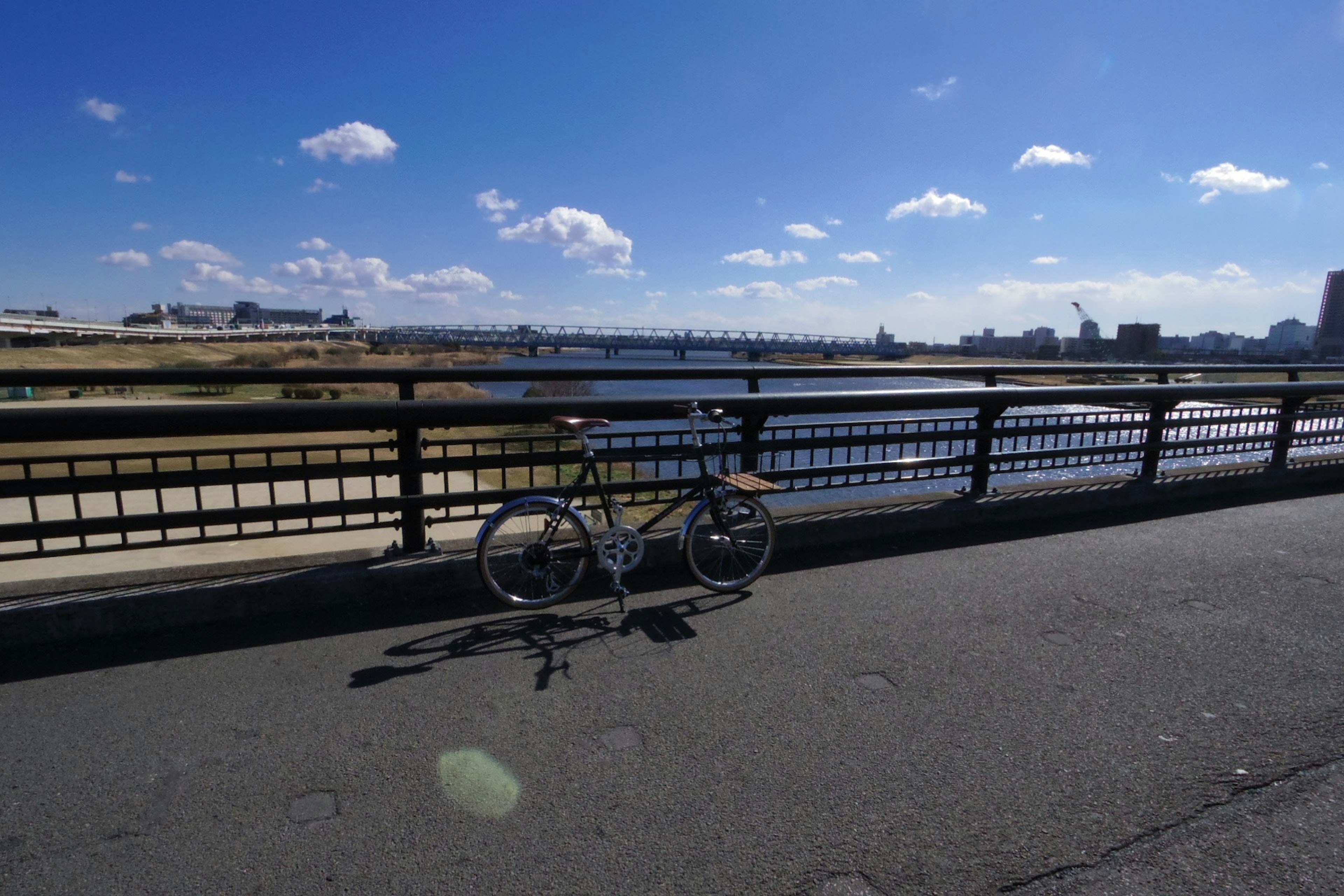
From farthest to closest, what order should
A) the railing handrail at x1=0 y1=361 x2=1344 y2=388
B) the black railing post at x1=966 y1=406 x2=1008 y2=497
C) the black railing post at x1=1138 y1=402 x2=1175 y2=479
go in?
the black railing post at x1=1138 y1=402 x2=1175 y2=479 < the black railing post at x1=966 y1=406 x2=1008 y2=497 < the railing handrail at x1=0 y1=361 x2=1344 y2=388

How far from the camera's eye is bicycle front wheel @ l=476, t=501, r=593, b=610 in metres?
4.30

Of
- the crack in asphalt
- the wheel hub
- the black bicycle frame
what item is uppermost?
the black bicycle frame

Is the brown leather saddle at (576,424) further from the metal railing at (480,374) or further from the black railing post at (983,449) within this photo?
the black railing post at (983,449)

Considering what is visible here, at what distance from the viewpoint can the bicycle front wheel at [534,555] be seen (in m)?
4.30

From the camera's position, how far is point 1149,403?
7465 millimetres

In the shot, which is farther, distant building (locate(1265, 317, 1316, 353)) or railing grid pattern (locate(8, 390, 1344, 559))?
distant building (locate(1265, 317, 1316, 353))

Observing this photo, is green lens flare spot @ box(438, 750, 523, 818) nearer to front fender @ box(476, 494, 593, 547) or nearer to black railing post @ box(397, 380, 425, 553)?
front fender @ box(476, 494, 593, 547)

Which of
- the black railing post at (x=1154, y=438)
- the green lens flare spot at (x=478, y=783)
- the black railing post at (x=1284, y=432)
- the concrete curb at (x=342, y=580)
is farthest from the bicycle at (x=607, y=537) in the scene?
the black railing post at (x=1284, y=432)

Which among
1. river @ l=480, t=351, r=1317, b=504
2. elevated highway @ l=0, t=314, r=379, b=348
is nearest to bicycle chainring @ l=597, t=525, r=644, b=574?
river @ l=480, t=351, r=1317, b=504

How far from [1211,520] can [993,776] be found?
5.31 metres

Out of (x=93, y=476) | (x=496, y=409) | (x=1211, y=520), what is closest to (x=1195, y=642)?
(x=1211, y=520)

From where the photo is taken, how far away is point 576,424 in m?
4.38

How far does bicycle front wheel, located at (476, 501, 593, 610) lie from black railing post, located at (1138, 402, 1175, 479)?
5.98m

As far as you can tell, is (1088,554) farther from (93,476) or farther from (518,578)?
(93,476)
